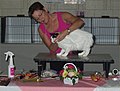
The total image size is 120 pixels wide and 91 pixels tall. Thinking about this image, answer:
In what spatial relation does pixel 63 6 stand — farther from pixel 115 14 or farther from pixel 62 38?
pixel 62 38

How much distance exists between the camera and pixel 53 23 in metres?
2.28

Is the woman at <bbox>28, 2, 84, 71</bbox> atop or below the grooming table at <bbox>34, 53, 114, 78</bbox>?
atop

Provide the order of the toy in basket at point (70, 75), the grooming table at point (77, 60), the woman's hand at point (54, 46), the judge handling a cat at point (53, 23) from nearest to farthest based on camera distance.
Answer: the toy in basket at point (70, 75) → the grooming table at point (77, 60) → the judge handling a cat at point (53, 23) → the woman's hand at point (54, 46)

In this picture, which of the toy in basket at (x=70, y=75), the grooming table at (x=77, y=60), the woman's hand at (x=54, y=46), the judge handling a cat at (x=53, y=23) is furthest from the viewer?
the woman's hand at (x=54, y=46)

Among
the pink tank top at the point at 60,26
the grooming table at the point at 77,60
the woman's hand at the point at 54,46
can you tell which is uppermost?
the pink tank top at the point at 60,26

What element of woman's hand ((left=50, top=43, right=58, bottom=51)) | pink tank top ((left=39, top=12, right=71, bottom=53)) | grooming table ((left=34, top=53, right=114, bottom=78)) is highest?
pink tank top ((left=39, top=12, right=71, bottom=53))

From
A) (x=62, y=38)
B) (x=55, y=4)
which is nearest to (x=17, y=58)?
(x=55, y=4)

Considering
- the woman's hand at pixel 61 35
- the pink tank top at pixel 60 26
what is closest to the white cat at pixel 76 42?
the woman's hand at pixel 61 35

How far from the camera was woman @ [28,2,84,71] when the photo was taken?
205cm

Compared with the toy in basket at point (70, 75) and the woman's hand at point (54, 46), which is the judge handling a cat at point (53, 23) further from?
the toy in basket at point (70, 75)

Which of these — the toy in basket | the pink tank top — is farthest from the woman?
the toy in basket

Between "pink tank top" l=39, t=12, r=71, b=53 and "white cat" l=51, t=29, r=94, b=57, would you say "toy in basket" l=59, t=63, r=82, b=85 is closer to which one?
"white cat" l=51, t=29, r=94, b=57

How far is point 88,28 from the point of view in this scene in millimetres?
3414

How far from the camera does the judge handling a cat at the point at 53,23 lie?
2.05 m
